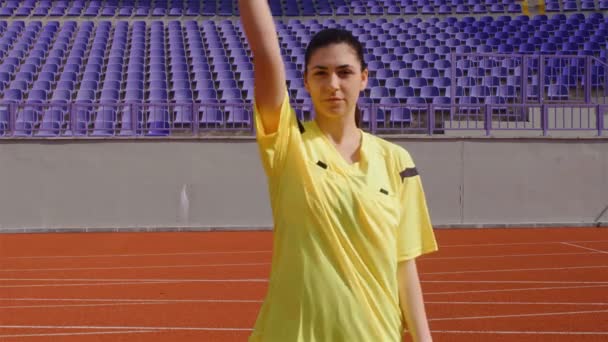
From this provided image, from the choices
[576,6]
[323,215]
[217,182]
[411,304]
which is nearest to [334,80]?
[323,215]

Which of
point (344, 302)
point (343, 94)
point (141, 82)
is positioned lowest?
point (344, 302)

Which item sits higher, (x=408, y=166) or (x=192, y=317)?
(x=408, y=166)

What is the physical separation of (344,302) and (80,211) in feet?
43.2

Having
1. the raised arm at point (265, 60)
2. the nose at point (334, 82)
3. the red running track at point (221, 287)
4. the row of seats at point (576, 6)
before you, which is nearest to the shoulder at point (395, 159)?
the nose at point (334, 82)

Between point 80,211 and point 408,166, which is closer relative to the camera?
point 408,166

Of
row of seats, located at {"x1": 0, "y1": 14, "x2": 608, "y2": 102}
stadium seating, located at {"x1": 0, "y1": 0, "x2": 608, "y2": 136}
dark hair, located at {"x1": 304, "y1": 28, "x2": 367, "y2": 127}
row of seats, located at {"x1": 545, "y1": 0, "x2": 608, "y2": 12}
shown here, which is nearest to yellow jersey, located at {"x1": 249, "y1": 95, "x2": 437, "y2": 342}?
dark hair, located at {"x1": 304, "y1": 28, "x2": 367, "y2": 127}

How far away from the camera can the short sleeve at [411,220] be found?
195 cm

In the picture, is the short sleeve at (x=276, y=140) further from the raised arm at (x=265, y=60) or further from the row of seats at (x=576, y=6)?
the row of seats at (x=576, y=6)

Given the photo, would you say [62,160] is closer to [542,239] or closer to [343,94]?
[542,239]

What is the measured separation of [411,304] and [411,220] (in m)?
0.18

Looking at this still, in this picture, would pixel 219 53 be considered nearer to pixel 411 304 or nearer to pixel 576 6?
pixel 576 6

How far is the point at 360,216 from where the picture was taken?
5.85 feet

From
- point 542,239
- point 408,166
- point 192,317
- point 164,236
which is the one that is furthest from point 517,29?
point 408,166

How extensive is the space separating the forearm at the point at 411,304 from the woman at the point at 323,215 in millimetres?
55
